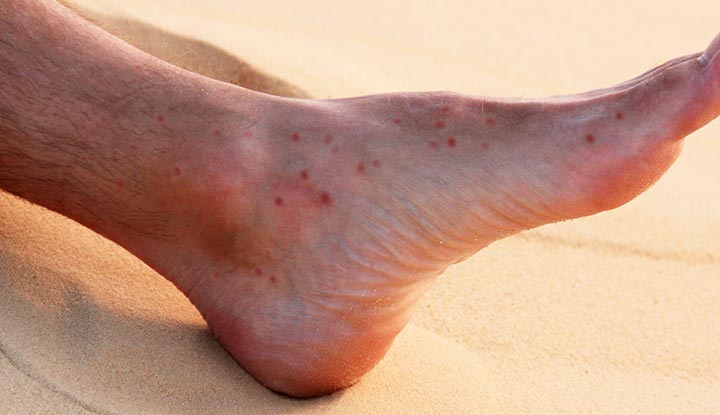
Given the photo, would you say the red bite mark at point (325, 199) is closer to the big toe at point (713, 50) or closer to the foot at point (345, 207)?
the foot at point (345, 207)

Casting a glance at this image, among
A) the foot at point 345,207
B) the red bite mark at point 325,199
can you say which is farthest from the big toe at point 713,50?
the red bite mark at point 325,199

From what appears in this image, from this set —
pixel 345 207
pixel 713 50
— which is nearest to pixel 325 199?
pixel 345 207

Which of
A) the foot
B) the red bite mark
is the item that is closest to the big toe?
the foot

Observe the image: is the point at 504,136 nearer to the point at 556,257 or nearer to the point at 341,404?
the point at 341,404

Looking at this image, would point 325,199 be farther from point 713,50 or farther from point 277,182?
point 713,50

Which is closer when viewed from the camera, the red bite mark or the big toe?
the big toe

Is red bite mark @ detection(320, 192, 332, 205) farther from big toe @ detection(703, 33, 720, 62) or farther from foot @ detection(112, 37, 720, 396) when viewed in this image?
big toe @ detection(703, 33, 720, 62)

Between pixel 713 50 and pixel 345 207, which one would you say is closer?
pixel 713 50
